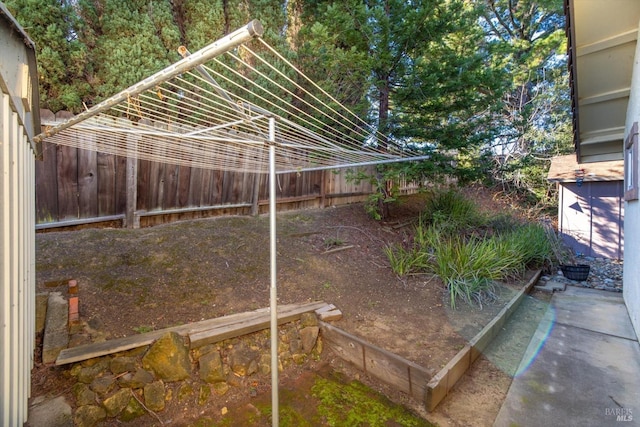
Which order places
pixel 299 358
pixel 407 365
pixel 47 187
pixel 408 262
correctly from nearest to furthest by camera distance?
1. pixel 407 365
2. pixel 299 358
3. pixel 47 187
4. pixel 408 262

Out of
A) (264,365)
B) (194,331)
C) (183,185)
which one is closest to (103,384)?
(194,331)

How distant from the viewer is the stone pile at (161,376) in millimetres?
→ 1900

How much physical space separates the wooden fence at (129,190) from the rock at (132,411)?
261 centimetres

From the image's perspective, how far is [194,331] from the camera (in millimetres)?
2312

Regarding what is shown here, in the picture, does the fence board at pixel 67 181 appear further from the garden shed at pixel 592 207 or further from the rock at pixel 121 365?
the garden shed at pixel 592 207

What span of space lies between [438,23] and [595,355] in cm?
442

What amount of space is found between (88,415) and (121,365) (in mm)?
287

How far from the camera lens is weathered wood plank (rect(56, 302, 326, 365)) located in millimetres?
1975

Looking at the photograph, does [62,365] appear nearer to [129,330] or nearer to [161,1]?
[129,330]

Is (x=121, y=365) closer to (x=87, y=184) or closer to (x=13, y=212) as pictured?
(x=13, y=212)

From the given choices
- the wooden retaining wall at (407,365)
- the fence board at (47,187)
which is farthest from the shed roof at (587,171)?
the fence board at (47,187)

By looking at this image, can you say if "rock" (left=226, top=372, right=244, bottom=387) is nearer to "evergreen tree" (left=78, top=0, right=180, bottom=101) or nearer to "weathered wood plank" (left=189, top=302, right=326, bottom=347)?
"weathered wood plank" (left=189, top=302, right=326, bottom=347)

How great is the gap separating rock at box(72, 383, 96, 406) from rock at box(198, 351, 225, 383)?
63 cm

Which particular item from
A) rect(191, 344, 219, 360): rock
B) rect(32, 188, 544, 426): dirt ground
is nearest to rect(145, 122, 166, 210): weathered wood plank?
rect(32, 188, 544, 426): dirt ground
